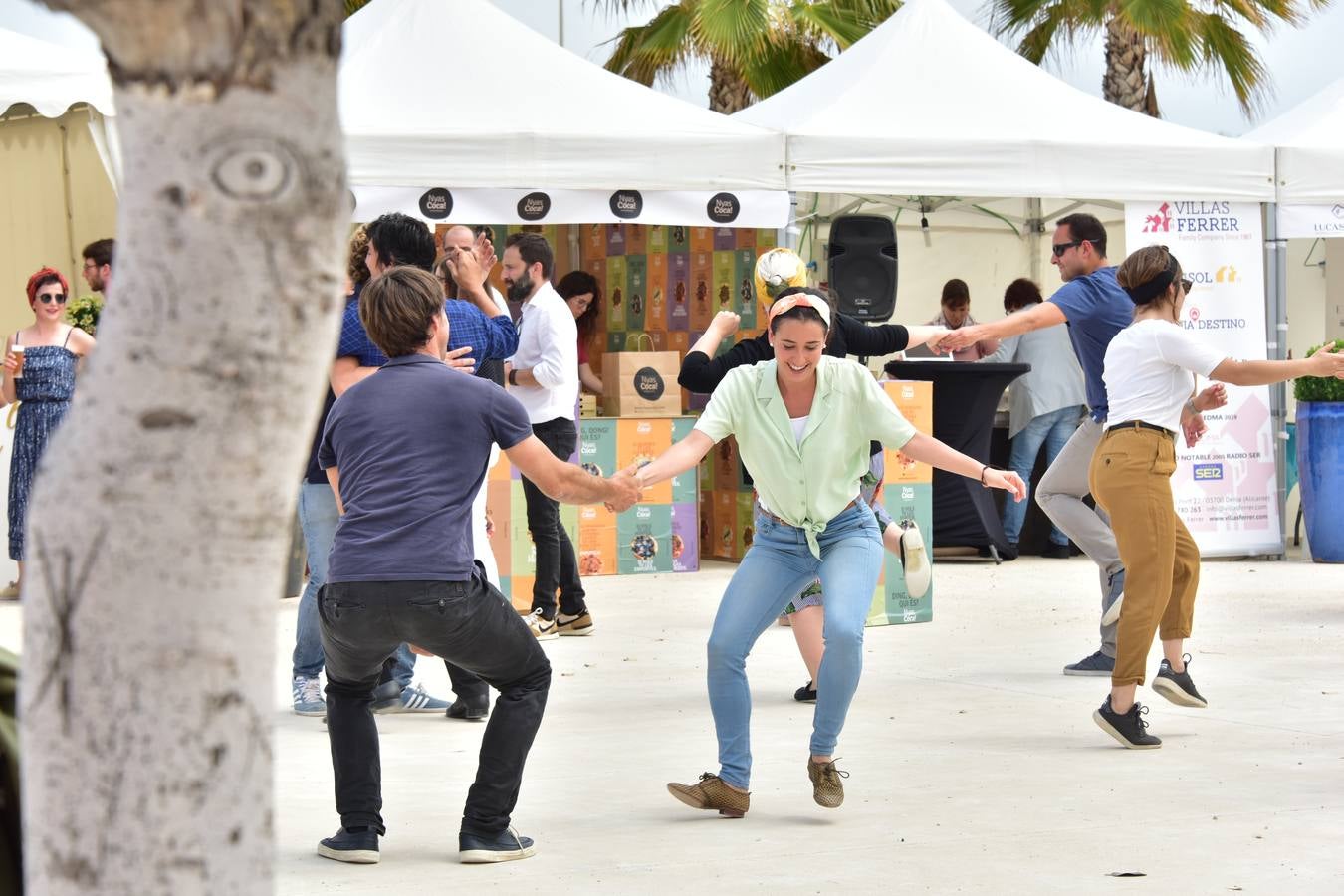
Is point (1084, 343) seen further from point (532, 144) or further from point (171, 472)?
point (171, 472)

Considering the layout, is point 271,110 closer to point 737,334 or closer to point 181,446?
point 181,446

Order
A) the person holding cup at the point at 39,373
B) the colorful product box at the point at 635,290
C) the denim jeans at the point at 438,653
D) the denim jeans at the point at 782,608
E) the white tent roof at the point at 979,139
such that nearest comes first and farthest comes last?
1. the denim jeans at the point at 438,653
2. the denim jeans at the point at 782,608
3. the person holding cup at the point at 39,373
4. the white tent roof at the point at 979,139
5. the colorful product box at the point at 635,290

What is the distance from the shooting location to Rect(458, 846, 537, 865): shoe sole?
4883mm

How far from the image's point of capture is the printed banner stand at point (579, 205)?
11.1 meters

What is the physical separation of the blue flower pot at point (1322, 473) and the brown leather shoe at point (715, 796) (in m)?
8.36

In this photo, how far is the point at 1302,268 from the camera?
21.9 meters

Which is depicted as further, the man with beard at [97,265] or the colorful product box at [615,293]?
the colorful product box at [615,293]

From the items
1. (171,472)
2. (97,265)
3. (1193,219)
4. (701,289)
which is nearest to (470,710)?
(97,265)

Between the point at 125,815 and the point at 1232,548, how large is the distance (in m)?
11.9

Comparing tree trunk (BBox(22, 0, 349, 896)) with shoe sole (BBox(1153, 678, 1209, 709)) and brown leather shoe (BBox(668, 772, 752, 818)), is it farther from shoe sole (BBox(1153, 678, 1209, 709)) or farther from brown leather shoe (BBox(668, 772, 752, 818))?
shoe sole (BBox(1153, 678, 1209, 709))

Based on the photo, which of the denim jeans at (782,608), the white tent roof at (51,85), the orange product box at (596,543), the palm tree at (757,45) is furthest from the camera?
the palm tree at (757,45)

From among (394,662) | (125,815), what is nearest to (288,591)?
(394,662)

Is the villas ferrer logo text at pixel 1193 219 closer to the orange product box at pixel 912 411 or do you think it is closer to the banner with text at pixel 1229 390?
the banner with text at pixel 1229 390

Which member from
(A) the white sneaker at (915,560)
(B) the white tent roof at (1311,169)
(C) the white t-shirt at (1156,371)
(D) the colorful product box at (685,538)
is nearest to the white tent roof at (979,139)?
(B) the white tent roof at (1311,169)
